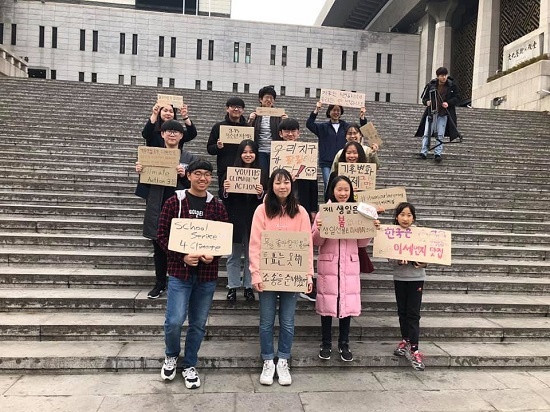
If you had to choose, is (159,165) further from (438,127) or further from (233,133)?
(438,127)

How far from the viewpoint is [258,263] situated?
12.1 feet

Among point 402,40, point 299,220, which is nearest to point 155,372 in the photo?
point 299,220

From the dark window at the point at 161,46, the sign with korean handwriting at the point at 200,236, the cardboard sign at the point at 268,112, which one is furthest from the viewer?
the dark window at the point at 161,46

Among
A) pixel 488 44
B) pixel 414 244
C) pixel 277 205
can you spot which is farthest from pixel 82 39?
pixel 414 244

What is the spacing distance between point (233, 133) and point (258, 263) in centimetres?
204

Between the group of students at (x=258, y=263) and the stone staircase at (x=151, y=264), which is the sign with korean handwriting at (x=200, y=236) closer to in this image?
the group of students at (x=258, y=263)

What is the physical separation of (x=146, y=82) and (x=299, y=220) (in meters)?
39.4

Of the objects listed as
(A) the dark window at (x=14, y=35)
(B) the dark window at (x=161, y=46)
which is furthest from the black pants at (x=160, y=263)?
(A) the dark window at (x=14, y=35)

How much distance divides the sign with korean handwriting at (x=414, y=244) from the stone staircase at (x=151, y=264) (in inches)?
40.2

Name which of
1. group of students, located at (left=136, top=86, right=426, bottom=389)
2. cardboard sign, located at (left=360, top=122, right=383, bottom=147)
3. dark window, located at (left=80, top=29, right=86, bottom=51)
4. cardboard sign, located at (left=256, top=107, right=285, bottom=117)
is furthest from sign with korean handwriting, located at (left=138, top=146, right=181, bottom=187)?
dark window, located at (left=80, top=29, right=86, bottom=51)

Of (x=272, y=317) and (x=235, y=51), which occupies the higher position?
(x=235, y=51)

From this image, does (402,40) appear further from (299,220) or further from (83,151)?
(299,220)

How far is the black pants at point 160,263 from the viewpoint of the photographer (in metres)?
4.77

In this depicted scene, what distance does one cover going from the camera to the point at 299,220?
3814mm
